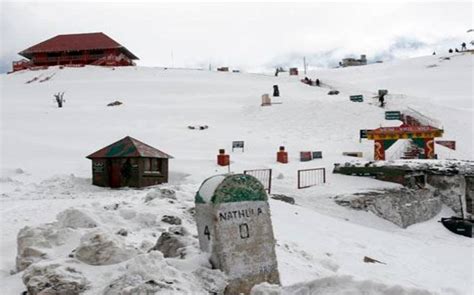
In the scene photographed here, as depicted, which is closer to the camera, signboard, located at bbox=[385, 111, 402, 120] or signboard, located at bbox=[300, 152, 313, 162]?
signboard, located at bbox=[300, 152, 313, 162]

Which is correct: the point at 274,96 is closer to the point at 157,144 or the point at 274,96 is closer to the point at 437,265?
the point at 157,144

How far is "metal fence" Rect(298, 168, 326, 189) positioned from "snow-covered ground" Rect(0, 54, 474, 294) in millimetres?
403

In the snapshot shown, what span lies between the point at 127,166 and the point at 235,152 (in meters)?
9.14

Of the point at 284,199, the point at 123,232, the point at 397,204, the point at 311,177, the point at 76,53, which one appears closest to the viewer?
the point at 123,232

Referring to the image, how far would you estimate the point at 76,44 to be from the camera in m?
70.8

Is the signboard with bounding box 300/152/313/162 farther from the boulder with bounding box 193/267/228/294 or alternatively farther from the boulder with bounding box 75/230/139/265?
the boulder with bounding box 75/230/139/265

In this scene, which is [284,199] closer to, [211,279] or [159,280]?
[211,279]

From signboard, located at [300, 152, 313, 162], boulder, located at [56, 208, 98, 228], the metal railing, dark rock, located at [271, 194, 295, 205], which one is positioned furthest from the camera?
the metal railing

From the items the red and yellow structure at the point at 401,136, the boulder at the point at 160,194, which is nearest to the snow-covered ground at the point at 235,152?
the boulder at the point at 160,194

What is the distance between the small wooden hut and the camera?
1691 cm

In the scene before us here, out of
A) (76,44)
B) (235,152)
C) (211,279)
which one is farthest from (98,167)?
(76,44)

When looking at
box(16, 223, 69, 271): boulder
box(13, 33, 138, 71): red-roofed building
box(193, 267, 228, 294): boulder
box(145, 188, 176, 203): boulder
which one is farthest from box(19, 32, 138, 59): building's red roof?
box(193, 267, 228, 294): boulder

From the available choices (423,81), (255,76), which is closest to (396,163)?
(255,76)

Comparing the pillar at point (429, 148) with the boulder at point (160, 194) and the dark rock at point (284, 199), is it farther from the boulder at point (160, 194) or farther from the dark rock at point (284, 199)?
the boulder at point (160, 194)
